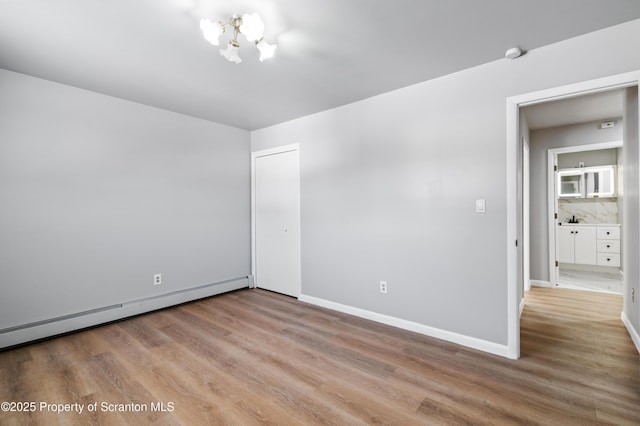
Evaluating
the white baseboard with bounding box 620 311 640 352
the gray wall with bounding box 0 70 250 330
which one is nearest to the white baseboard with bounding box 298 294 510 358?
the white baseboard with bounding box 620 311 640 352

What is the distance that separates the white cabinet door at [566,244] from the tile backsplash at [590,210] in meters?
0.40

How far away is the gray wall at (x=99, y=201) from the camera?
255cm

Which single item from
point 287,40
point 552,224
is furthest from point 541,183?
point 287,40

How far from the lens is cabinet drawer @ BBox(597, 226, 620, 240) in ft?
16.5

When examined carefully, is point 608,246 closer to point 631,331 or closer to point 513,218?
point 631,331

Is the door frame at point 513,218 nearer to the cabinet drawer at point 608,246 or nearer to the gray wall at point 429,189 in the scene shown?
the gray wall at point 429,189

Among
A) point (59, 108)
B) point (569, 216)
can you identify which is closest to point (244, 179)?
point (59, 108)

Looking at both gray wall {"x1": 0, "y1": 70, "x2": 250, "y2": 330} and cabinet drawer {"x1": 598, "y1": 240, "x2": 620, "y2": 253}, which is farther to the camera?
cabinet drawer {"x1": 598, "y1": 240, "x2": 620, "y2": 253}

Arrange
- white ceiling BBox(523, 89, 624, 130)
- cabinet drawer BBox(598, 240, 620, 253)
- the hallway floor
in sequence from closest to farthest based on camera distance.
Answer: white ceiling BBox(523, 89, 624, 130) < the hallway floor < cabinet drawer BBox(598, 240, 620, 253)

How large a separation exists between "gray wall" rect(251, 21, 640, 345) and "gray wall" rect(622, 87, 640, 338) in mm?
947

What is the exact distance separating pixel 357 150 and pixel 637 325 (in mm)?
2971

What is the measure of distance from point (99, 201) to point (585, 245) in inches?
303

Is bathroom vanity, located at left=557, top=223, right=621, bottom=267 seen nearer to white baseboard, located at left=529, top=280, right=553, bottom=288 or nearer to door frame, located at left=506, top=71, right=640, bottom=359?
white baseboard, located at left=529, top=280, right=553, bottom=288

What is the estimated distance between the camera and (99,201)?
9.82 feet
